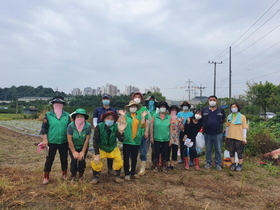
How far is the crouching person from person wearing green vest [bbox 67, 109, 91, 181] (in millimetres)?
209

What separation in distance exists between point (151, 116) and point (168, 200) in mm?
2027

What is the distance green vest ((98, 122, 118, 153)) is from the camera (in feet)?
12.8

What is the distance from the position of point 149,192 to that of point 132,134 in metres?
1.16

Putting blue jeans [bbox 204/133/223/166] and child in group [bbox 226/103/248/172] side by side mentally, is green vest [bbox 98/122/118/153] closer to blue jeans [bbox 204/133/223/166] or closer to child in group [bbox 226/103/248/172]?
blue jeans [bbox 204/133/223/166]

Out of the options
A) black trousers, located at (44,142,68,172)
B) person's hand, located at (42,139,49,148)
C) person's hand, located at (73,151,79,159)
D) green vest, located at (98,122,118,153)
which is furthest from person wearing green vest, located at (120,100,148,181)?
person's hand, located at (42,139,49,148)

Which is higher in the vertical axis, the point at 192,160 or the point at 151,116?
the point at 151,116

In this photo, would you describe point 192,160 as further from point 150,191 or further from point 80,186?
point 80,186

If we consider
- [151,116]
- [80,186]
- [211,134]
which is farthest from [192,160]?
[80,186]

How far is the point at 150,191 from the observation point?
356cm

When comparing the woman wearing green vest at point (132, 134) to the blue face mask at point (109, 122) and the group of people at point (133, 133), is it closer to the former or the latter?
the group of people at point (133, 133)

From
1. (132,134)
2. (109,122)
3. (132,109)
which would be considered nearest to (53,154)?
(109,122)

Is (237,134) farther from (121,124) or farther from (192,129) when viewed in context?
(121,124)

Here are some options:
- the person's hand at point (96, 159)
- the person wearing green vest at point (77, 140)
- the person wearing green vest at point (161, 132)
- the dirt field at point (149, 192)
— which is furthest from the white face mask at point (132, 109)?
the dirt field at point (149, 192)

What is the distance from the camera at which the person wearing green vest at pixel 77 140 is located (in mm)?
3785
